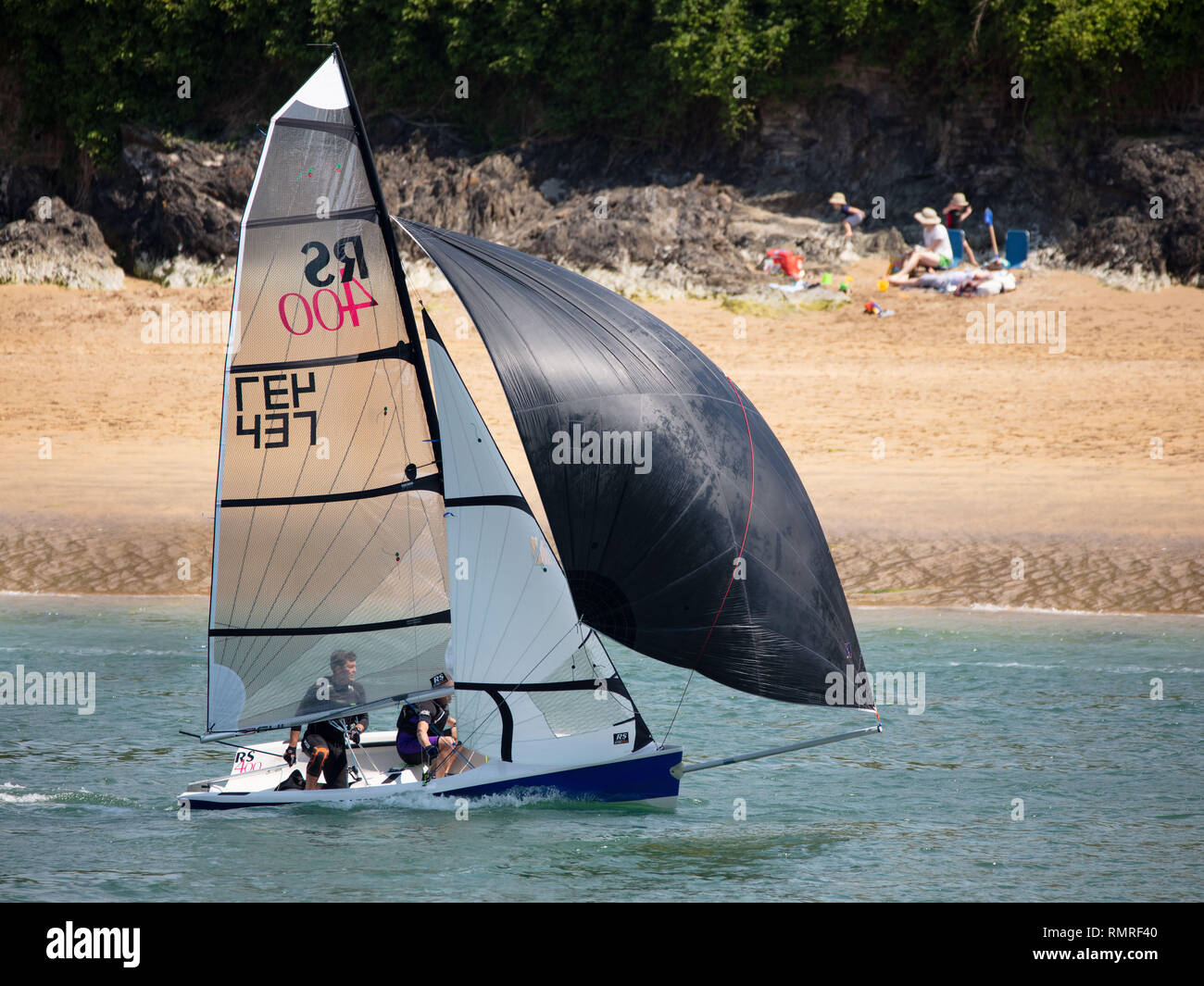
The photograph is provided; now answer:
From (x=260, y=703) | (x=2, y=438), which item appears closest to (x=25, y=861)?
(x=260, y=703)

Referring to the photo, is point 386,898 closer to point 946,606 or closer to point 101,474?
point 946,606

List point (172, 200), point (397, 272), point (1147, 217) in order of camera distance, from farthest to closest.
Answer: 1. point (172, 200)
2. point (1147, 217)
3. point (397, 272)

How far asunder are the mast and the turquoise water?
2.88 meters

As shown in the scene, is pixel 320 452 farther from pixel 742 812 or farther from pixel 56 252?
pixel 56 252

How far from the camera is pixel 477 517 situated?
407 inches

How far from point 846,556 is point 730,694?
12.3 feet

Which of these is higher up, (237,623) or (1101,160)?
(1101,160)

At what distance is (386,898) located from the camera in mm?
9312

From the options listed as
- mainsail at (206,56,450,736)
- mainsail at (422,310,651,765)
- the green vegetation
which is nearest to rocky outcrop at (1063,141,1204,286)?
the green vegetation

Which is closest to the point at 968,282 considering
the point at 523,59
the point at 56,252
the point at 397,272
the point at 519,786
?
the point at 523,59

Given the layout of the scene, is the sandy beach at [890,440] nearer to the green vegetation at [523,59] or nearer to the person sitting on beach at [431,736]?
the green vegetation at [523,59]

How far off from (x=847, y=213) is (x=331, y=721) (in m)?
20.4

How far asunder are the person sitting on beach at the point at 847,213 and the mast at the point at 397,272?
1864cm

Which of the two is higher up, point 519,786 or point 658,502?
point 658,502
